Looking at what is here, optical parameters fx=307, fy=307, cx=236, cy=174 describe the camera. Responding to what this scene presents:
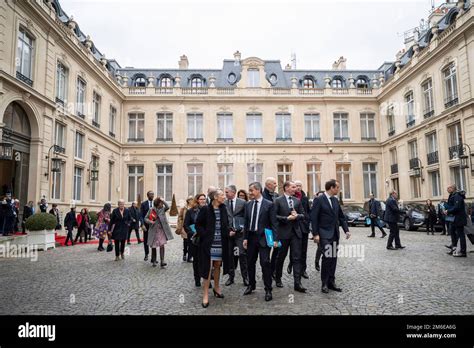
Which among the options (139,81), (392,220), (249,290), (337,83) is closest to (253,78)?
(337,83)

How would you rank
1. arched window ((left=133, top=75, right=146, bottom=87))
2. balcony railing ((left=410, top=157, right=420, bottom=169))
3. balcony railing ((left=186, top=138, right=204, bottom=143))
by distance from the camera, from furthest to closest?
arched window ((left=133, top=75, right=146, bottom=87)) → balcony railing ((left=186, top=138, right=204, bottom=143)) → balcony railing ((left=410, top=157, right=420, bottom=169))

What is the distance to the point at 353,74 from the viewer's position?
2995 centimetres

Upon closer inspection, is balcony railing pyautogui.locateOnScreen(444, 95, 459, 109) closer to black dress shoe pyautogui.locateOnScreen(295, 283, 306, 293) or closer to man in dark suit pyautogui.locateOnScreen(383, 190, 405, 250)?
man in dark suit pyautogui.locateOnScreen(383, 190, 405, 250)

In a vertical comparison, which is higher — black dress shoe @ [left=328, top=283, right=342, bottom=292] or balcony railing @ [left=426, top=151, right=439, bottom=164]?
balcony railing @ [left=426, top=151, right=439, bottom=164]

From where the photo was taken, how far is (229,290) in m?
5.69

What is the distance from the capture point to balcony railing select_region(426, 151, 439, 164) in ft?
63.9

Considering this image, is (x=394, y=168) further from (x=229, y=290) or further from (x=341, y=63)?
(x=229, y=290)

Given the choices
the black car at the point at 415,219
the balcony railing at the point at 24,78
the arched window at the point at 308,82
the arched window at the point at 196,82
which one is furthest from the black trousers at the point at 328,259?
the arched window at the point at 308,82

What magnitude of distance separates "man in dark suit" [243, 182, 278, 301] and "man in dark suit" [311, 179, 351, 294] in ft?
2.99

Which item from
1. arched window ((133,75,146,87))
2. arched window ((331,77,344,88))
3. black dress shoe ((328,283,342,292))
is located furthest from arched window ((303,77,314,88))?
black dress shoe ((328,283,342,292))

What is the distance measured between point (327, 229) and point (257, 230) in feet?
4.36

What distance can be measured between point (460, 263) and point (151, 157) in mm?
23171
